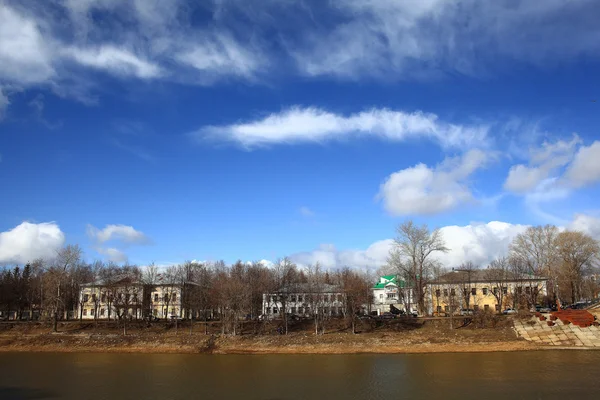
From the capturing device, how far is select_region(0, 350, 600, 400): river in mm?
30406

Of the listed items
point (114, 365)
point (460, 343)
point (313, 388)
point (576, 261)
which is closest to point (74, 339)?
point (114, 365)

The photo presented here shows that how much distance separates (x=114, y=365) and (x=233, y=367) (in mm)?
12183

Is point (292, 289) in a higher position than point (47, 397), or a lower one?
higher

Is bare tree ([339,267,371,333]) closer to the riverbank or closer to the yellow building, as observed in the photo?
the riverbank

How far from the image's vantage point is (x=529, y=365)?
130ft

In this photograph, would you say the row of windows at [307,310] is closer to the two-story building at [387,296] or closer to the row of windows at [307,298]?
the row of windows at [307,298]

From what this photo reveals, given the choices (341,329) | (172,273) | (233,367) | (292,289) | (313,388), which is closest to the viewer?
(313,388)

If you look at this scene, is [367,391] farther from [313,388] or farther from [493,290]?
[493,290]

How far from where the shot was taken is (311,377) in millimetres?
36625

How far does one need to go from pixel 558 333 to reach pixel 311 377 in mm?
33504

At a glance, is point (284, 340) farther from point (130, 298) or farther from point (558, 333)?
point (558, 333)

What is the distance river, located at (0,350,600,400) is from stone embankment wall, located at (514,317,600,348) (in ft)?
11.8

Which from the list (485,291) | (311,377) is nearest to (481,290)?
(485,291)

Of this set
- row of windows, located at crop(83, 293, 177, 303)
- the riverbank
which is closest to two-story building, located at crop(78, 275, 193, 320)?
row of windows, located at crop(83, 293, 177, 303)
